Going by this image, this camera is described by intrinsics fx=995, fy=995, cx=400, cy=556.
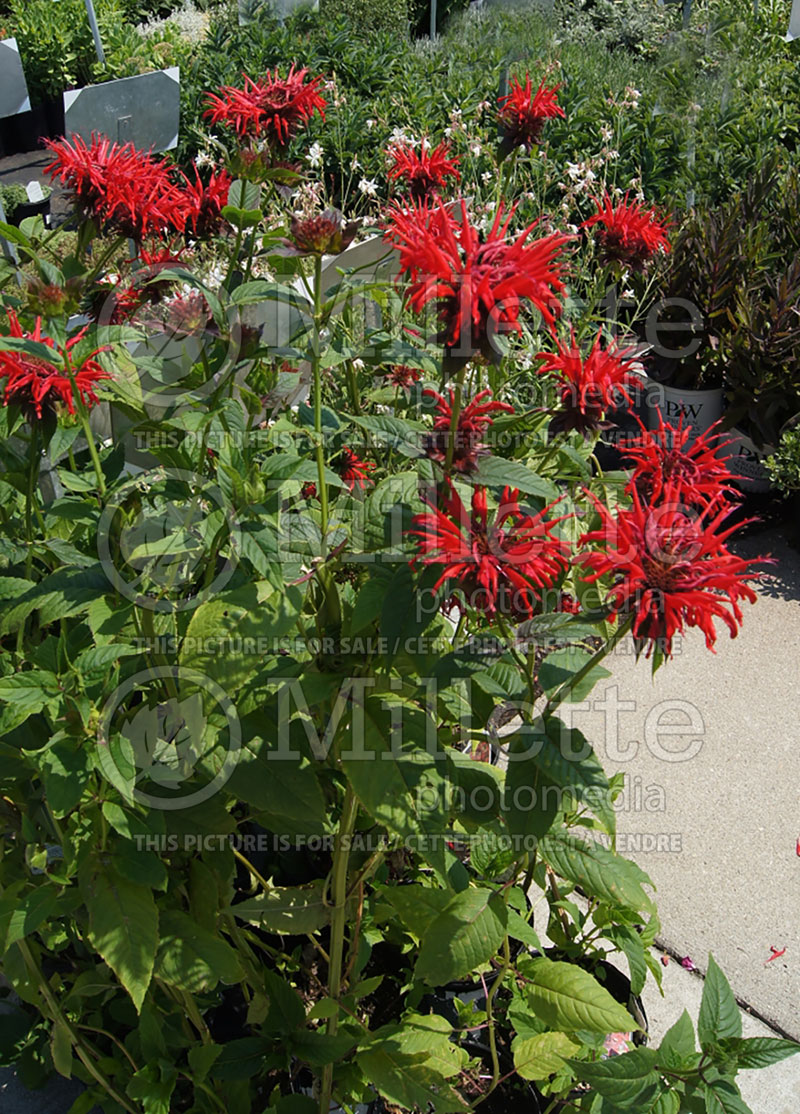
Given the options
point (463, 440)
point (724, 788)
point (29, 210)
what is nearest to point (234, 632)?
point (463, 440)

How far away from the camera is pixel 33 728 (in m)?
1.20

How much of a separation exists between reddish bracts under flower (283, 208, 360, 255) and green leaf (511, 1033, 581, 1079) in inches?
41.6

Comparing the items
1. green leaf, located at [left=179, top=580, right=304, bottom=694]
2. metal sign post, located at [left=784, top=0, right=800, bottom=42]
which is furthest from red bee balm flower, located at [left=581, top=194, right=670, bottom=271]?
metal sign post, located at [left=784, top=0, right=800, bottom=42]

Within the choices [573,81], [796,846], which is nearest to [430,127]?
[573,81]

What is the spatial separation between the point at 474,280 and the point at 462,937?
74 centimetres

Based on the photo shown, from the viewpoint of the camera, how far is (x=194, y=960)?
1190 mm

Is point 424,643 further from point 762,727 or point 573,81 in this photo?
point 573,81

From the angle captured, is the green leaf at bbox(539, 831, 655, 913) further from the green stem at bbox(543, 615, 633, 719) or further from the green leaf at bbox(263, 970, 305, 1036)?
the green leaf at bbox(263, 970, 305, 1036)

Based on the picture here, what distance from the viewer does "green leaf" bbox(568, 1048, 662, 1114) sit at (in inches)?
44.1

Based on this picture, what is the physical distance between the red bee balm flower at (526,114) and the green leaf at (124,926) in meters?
1.37

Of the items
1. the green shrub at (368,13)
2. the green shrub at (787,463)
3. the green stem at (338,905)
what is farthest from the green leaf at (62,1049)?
the green shrub at (368,13)

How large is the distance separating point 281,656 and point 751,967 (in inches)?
54.0

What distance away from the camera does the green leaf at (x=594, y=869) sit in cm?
110

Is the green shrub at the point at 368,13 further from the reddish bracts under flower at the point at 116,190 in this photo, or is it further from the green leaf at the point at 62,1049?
the green leaf at the point at 62,1049
